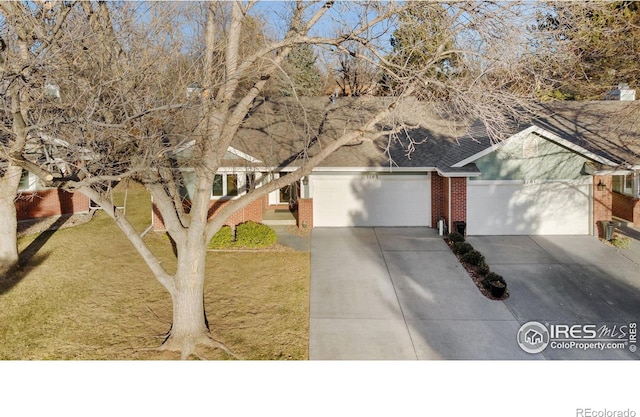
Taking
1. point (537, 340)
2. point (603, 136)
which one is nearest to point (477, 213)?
point (603, 136)

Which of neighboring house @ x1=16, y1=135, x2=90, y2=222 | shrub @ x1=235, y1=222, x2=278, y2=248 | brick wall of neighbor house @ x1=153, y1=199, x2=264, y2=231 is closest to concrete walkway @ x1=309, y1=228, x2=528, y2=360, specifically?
shrub @ x1=235, y1=222, x2=278, y2=248

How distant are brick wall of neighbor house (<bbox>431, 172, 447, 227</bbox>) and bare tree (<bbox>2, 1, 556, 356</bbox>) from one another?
8.01 m

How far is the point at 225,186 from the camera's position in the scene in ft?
54.3

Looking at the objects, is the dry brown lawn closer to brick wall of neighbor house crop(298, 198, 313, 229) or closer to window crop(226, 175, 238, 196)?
brick wall of neighbor house crop(298, 198, 313, 229)

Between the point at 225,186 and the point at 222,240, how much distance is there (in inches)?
96.9

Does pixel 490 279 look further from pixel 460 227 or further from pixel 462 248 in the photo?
pixel 460 227

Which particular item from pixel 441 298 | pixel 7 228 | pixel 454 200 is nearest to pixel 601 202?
pixel 454 200

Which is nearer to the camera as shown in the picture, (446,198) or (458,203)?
(458,203)

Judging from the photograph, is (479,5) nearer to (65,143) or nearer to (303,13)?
(303,13)

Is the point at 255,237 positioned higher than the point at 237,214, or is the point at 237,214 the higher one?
the point at 237,214

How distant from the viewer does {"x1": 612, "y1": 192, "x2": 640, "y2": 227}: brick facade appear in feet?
53.5

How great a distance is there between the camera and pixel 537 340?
912 cm

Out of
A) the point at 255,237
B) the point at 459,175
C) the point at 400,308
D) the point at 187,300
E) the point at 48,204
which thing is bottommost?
the point at 400,308

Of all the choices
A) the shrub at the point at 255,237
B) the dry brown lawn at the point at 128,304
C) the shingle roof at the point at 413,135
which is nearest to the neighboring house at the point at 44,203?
the dry brown lawn at the point at 128,304
